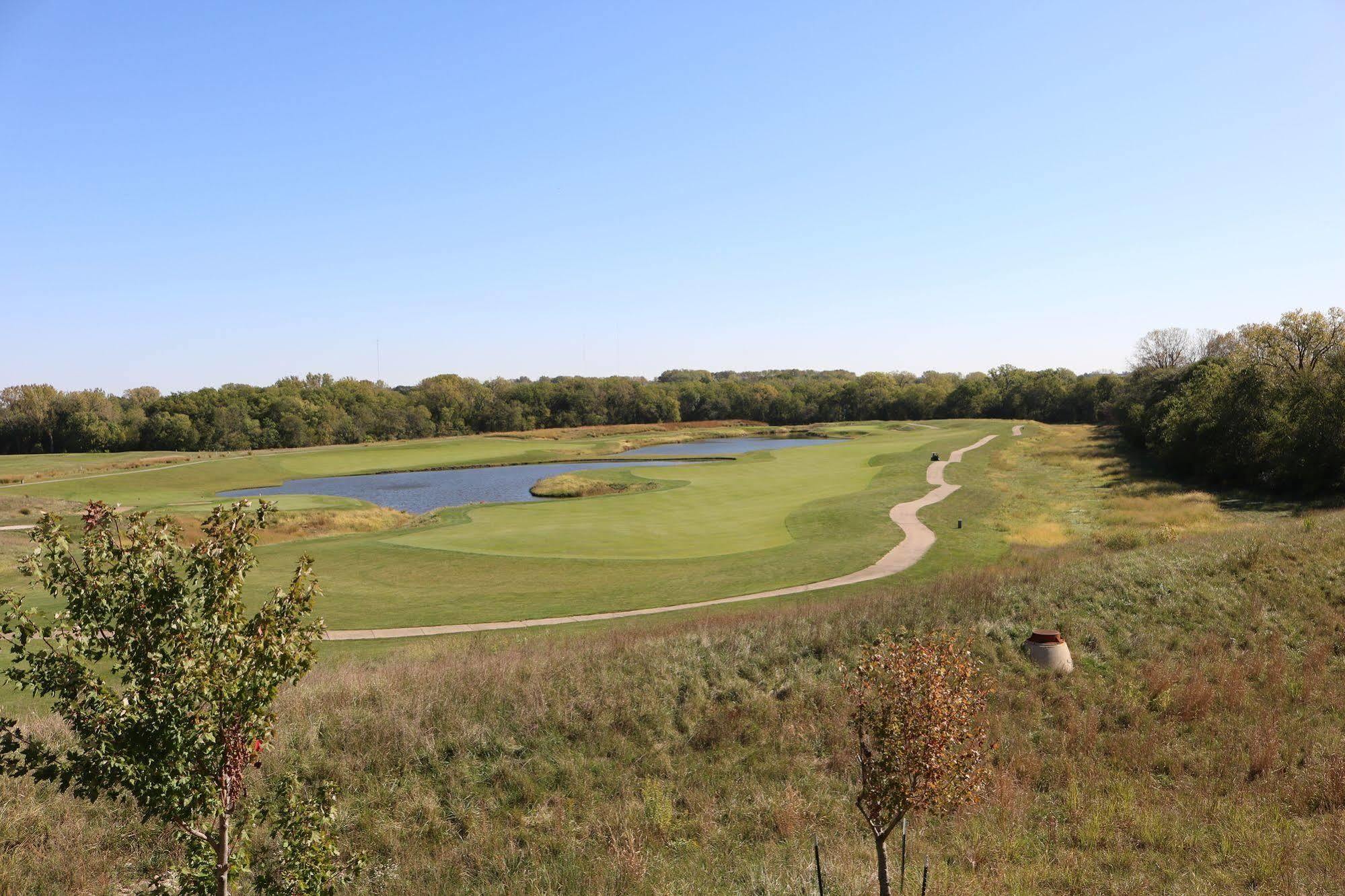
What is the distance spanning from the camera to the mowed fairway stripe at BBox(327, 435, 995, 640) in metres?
21.9

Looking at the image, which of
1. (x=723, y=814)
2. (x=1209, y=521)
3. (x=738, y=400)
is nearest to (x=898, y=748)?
(x=723, y=814)

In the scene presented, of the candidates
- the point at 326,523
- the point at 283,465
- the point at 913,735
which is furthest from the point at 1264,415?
the point at 283,465

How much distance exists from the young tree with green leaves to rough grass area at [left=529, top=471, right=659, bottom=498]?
47178 millimetres

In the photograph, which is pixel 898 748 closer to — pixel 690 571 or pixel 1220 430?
pixel 690 571

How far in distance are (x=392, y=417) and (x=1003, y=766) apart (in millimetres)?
134098

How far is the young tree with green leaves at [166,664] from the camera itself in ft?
18.8

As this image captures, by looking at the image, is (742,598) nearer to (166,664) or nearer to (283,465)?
(166,664)

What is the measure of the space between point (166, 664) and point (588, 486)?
2068 inches

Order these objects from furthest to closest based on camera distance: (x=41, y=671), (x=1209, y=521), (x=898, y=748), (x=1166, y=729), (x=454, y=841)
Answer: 1. (x=1209, y=521)
2. (x=1166, y=729)
3. (x=454, y=841)
4. (x=898, y=748)
5. (x=41, y=671)

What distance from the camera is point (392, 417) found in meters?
134

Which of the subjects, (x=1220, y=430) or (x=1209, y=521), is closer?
(x=1209, y=521)

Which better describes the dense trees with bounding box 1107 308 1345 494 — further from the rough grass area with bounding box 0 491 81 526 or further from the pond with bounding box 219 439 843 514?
the rough grass area with bounding box 0 491 81 526

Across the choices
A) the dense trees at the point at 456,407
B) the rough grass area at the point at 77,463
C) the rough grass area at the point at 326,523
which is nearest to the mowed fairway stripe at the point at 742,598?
the rough grass area at the point at 326,523

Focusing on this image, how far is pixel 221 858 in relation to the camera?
6.48 metres
